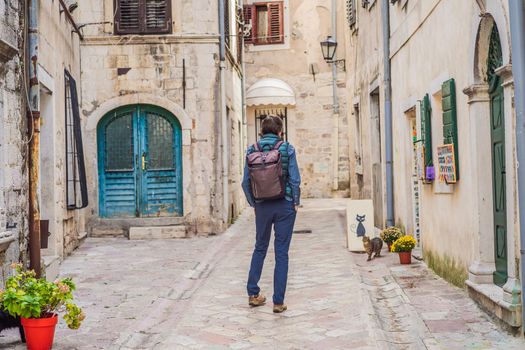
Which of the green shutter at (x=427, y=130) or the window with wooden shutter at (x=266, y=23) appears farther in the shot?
the window with wooden shutter at (x=266, y=23)

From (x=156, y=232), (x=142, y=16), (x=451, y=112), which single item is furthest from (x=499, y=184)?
(x=142, y=16)

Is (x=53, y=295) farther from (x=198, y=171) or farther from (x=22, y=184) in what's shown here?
(x=198, y=171)

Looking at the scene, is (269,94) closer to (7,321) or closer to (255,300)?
(255,300)

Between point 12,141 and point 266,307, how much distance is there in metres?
2.87

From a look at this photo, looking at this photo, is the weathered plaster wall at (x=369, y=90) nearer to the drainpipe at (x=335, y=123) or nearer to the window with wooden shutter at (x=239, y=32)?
the window with wooden shutter at (x=239, y=32)

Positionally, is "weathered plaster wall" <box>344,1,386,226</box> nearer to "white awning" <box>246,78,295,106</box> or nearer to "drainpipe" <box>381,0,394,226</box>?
"drainpipe" <box>381,0,394,226</box>

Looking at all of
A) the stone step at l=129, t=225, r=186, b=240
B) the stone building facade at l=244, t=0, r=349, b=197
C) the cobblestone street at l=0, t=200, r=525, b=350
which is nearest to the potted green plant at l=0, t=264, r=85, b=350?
the cobblestone street at l=0, t=200, r=525, b=350

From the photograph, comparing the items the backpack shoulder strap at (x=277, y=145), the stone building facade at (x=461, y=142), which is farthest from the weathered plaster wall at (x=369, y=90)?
the backpack shoulder strap at (x=277, y=145)

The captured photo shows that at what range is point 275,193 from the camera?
6.23 m

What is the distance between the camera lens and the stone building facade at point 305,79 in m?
23.4

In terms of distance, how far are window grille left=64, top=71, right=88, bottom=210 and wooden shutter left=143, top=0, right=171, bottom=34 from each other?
2.83m

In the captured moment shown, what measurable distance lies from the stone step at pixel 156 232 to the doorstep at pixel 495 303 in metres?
7.55

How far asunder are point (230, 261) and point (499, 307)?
5.33m

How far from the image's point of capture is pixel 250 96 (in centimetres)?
2261
